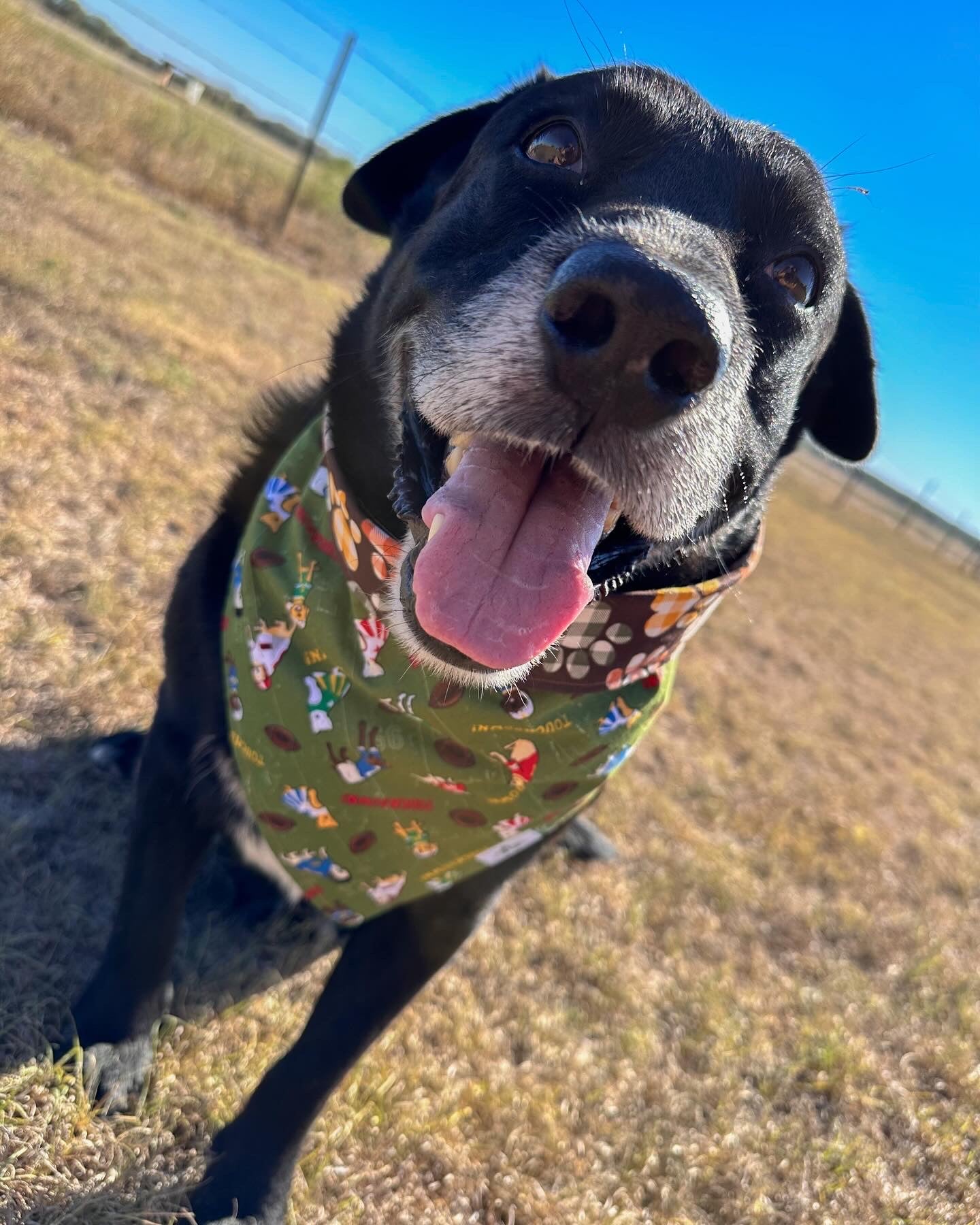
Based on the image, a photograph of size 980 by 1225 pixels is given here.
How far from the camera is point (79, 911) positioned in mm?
1995

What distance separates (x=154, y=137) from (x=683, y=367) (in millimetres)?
12535

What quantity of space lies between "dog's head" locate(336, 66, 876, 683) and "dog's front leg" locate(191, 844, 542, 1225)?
0.75 m

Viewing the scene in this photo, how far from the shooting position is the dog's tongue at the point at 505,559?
1.24 metres

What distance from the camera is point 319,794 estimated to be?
1753mm

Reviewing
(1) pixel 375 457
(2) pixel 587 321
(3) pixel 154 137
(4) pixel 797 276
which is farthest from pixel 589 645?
(3) pixel 154 137

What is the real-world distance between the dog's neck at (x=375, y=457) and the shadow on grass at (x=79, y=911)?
4.12ft

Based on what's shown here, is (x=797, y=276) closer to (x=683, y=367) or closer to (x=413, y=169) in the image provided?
(x=683, y=367)

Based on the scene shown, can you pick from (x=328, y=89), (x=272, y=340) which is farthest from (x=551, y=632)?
(x=328, y=89)

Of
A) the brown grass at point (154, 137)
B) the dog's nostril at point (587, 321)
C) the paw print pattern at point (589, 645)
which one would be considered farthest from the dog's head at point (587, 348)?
the brown grass at point (154, 137)

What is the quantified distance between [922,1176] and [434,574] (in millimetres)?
2566

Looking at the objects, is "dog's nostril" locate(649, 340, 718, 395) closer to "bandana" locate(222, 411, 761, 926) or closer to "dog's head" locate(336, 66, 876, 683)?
"dog's head" locate(336, 66, 876, 683)

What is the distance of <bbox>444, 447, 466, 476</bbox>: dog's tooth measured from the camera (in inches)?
52.7

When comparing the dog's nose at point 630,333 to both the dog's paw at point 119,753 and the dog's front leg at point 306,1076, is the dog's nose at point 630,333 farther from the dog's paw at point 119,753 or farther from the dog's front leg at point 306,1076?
the dog's paw at point 119,753

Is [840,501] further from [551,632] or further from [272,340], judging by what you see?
[551,632]
